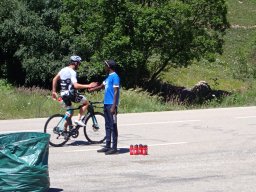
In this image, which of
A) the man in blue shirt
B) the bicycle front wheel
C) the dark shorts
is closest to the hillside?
the bicycle front wheel

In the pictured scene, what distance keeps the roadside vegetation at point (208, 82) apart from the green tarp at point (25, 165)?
39.1ft

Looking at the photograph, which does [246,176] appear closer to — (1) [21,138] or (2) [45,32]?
(1) [21,138]

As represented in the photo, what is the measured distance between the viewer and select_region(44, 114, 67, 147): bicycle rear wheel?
515 inches

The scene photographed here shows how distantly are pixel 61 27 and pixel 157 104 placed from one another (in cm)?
1722

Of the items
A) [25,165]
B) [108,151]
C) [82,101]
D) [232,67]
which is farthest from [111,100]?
[232,67]

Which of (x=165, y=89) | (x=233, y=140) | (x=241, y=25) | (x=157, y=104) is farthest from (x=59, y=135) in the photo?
(x=241, y=25)

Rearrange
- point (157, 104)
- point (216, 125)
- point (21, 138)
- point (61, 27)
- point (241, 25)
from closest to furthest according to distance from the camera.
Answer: point (21, 138)
point (216, 125)
point (157, 104)
point (61, 27)
point (241, 25)

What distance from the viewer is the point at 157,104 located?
77.8ft

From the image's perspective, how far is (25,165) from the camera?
7.90m

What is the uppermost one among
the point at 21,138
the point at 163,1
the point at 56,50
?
the point at 163,1

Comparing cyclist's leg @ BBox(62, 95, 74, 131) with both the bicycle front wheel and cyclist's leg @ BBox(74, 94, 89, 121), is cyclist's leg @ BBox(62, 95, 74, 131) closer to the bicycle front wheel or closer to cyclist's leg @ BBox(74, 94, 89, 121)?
cyclist's leg @ BBox(74, 94, 89, 121)

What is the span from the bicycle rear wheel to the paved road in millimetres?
218

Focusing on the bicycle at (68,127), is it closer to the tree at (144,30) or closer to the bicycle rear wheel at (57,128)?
the bicycle rear wheel at (57,128)

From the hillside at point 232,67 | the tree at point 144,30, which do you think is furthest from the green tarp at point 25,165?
the tree at point 144,30
